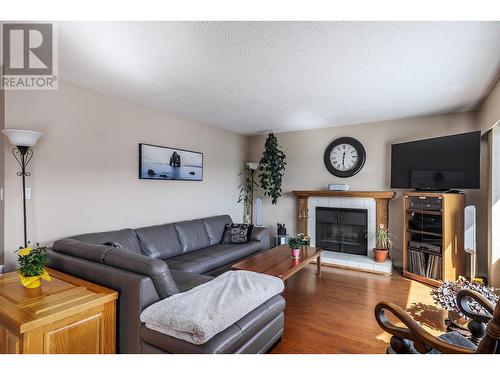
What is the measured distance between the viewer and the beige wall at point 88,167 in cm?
249

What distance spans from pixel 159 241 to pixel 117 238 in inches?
20.9

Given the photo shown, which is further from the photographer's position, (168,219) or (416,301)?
(168,219)

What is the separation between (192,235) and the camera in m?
3.76

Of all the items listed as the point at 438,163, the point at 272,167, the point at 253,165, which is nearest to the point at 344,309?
the point at 438,163

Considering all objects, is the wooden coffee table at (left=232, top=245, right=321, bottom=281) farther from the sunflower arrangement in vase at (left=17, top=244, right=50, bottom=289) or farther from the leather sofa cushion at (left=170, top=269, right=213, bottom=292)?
the sunflower arrangement in vase at (left=17, top=244, right=50, bottom=289)

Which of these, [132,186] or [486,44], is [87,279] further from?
[486,44]

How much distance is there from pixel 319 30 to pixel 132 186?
9.22 feet

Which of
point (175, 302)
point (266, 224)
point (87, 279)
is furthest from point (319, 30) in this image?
point (266, 224)

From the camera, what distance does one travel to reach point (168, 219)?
3.89 meters

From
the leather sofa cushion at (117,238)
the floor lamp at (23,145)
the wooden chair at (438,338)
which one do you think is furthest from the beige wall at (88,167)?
the wooden chair at (438,338)

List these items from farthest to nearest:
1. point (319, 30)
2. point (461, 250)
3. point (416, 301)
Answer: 1. point (461, 250)
2. point (416, 301)
3. point (319, 30)

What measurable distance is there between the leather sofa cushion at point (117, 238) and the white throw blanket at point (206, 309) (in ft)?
4.75

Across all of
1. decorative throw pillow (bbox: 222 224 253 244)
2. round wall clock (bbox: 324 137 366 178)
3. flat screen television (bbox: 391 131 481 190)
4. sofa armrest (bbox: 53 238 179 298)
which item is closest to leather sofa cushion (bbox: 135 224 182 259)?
decorative throw pillow (bbox: 222 224 253 244)

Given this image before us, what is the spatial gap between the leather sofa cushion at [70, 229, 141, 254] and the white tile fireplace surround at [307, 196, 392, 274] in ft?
9.76
